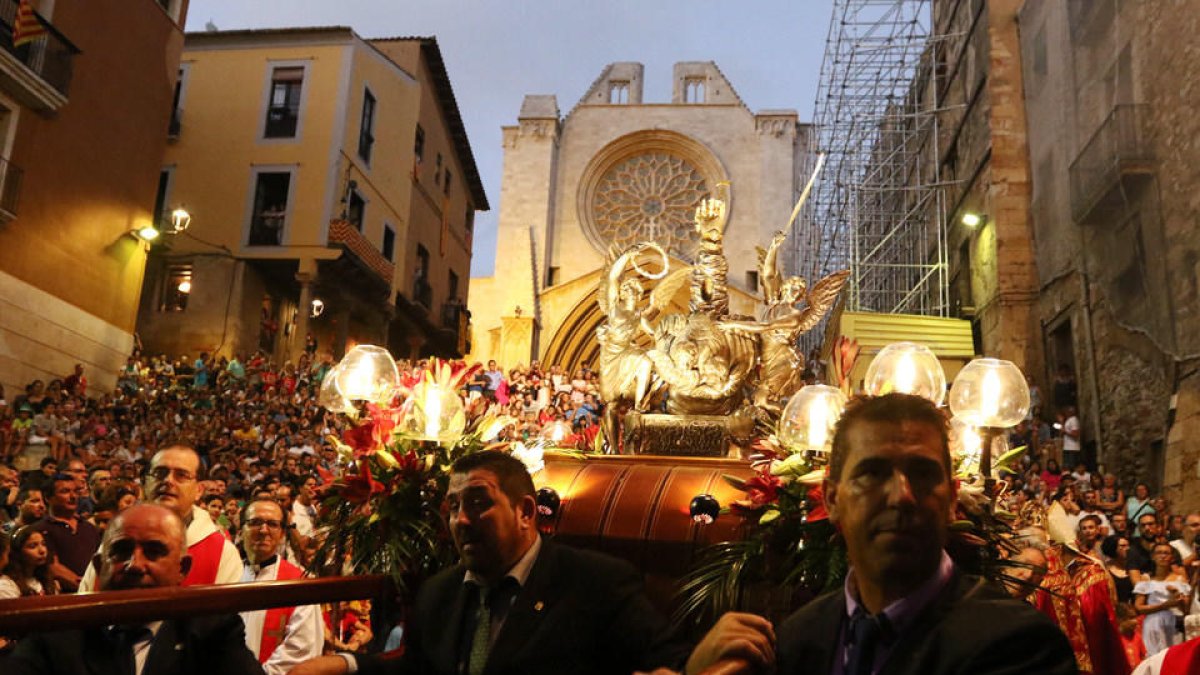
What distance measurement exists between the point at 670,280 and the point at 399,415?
2451 mm

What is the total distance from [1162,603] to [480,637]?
232 inches

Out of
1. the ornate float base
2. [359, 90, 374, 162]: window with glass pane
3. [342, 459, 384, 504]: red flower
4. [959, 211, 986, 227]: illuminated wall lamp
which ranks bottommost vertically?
[342, 459, 384, 504]: red flower

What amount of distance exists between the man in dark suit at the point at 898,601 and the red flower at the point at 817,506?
1.30 meters

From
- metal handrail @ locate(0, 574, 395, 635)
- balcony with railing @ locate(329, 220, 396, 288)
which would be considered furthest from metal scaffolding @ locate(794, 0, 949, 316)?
metal handrail @ locate(0, 574, 395, 635)

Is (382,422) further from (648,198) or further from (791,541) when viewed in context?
(648,198)

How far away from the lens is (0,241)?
1309 cm

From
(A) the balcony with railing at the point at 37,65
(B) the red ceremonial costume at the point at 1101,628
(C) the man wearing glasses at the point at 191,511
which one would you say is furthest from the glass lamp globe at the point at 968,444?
(A) the balcony with railing at the point at 37,65

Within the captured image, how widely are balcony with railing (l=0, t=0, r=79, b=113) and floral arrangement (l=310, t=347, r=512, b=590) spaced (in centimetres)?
1231

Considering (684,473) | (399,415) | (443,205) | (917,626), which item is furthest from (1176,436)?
(443,205)

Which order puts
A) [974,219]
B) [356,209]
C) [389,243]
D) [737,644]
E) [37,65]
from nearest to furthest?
[737,644], [37,65], [974,219], [356,209], [389,243]

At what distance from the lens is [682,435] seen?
4.62m

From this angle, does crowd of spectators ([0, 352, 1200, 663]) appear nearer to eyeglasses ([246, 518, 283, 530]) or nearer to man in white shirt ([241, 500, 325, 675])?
man in white shirt ([241, 500, 325, 675])

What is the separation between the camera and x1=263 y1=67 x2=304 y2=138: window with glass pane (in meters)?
22.1

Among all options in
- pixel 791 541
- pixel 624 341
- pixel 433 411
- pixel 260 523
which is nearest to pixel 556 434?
pixel 624 341
